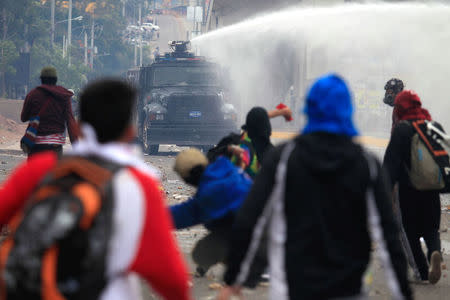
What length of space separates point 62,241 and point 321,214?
3.47 ft

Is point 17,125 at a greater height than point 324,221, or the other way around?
point 324,221

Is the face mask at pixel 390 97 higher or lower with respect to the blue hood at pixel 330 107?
lower

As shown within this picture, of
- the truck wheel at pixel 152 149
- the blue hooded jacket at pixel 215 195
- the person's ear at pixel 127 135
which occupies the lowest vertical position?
the truck wheel at pixel 152 149

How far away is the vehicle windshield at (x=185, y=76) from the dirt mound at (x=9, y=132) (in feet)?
29.3

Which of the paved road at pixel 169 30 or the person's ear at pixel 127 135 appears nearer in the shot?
the person's ear at pixel 127 135

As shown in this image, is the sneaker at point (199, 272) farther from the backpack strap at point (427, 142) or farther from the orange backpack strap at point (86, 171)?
the orange backpack strap at point (86, 171)

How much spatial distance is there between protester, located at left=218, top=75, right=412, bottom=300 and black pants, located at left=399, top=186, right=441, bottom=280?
3.76m

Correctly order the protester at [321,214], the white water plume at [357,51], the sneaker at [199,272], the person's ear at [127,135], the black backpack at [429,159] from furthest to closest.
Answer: the white water plume at [357,51] → the sneaker at [199,272] → the black backpack at [429,159] → the protester at [321,214] → the person's ear at [127,135]

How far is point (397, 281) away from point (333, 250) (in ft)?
1.08

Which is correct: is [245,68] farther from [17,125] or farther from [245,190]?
[245,190]

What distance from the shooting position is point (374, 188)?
11.3 feet

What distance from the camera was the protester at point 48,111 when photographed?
31.3 feet

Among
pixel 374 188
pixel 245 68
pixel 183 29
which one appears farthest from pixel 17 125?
pixel 183 29

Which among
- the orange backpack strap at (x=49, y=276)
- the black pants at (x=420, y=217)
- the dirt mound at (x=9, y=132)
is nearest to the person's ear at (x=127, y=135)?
the orange backpack strap at (x=49, y=276)
